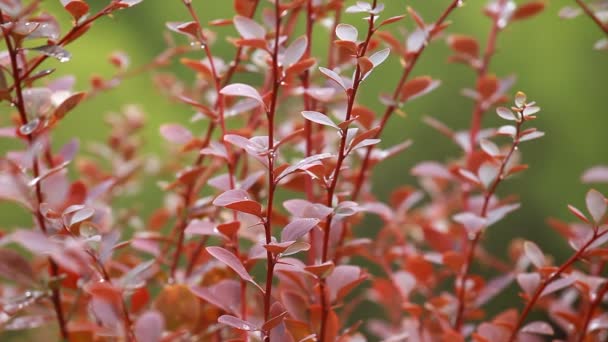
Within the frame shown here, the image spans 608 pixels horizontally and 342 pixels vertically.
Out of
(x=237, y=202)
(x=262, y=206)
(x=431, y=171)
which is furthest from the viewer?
(x=431, y=171)

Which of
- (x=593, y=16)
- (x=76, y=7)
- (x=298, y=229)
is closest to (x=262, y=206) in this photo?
(x=298, y=229)

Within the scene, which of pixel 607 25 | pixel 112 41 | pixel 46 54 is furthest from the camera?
pixel 112 41

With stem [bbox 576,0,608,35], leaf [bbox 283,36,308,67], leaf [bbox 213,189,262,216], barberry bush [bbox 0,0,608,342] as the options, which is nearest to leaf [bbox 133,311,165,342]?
barberry bush [bbox 0,0,608,342]

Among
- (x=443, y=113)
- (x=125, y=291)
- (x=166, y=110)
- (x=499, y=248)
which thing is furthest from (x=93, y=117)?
(x=125, y=291)

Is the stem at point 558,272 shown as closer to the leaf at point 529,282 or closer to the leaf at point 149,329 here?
the leaf at point 529,282

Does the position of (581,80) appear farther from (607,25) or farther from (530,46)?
(607,25)

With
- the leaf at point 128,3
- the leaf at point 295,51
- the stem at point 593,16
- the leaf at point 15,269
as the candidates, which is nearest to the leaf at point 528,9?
the stem at point 593,16

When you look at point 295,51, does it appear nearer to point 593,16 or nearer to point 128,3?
point 128,3
